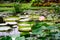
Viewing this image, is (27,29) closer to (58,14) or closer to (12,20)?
(12,20)

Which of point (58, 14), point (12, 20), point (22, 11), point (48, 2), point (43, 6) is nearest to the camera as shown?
point (12, 20)

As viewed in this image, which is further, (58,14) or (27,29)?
(58,14)

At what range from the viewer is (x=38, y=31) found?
2.12 meters

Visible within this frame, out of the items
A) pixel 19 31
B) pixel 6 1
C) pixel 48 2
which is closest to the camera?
pixel 19 31

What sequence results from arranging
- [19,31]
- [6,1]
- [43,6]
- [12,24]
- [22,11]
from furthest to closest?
1. [6,1]
2. [43,6]
3. [22,11]
4. [12,24]
5. [19,31]

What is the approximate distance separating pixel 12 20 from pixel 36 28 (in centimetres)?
249

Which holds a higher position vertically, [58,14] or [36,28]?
[36,28]

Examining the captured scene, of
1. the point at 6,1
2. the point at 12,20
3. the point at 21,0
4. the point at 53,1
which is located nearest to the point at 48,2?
the point at 53,1

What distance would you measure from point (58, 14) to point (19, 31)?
1.75m

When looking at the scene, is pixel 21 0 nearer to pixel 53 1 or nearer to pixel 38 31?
pixel 53 1

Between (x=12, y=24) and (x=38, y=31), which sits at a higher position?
(x=38, y=31)

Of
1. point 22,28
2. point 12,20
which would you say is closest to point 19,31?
point 22,28

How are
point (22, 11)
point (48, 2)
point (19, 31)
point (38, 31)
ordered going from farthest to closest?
point (48, 2) < point (22, 11) < point (19, 31) < point (38, 31)

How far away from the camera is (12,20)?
4602 millimetres
